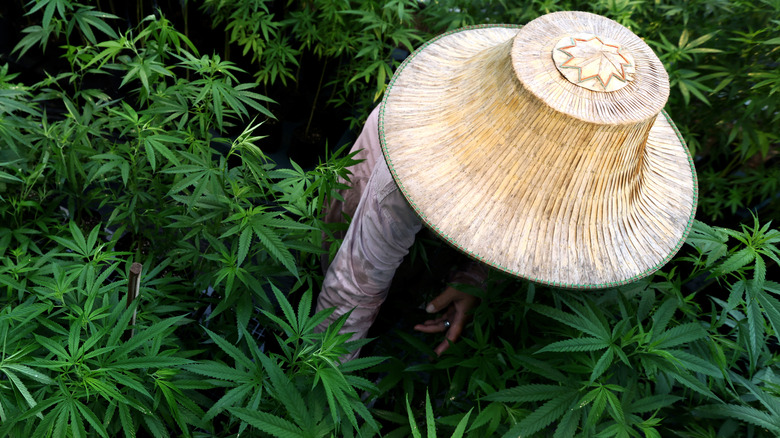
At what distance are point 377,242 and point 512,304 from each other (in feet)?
1.23

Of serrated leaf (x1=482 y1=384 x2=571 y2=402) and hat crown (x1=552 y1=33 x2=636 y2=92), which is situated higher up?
hat crown (x1=552 y1=33 x2=636 y2=92)

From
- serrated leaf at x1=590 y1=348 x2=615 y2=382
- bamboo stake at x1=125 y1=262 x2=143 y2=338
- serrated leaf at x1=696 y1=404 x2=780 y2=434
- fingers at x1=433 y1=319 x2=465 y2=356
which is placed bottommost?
fingers at x1=433 y1=319 x2=465 y2=356

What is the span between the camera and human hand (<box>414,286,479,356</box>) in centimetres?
135

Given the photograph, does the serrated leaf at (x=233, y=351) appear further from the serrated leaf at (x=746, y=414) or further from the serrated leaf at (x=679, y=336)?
the serrated leaf at (x=746, y=414)

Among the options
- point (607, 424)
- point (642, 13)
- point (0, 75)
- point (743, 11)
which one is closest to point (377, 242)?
point (607, 424)

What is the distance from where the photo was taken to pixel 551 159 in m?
0.91

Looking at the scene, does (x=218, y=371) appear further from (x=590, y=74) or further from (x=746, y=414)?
(x=746, y=414)

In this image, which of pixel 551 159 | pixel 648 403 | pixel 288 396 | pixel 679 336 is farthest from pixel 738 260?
pixel 288 396

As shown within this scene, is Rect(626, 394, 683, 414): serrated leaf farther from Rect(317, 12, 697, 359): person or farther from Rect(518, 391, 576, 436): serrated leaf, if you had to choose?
Rect(317, 12, 697, 359): person

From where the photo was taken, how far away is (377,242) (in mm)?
1242

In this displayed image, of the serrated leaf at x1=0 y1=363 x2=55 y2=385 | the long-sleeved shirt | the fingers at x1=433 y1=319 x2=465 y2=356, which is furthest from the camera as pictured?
the fingers at x1=433 y1=319 x2=465 y2=356

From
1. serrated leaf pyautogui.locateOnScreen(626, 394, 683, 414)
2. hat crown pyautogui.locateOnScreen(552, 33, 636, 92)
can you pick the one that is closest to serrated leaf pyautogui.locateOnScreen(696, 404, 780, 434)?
serrated leaf pyautogui.locateOnScreen(626, 394, 683, 414)

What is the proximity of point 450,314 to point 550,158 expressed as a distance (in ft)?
2.21

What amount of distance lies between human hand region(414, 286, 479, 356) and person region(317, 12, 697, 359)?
17.3 inches
